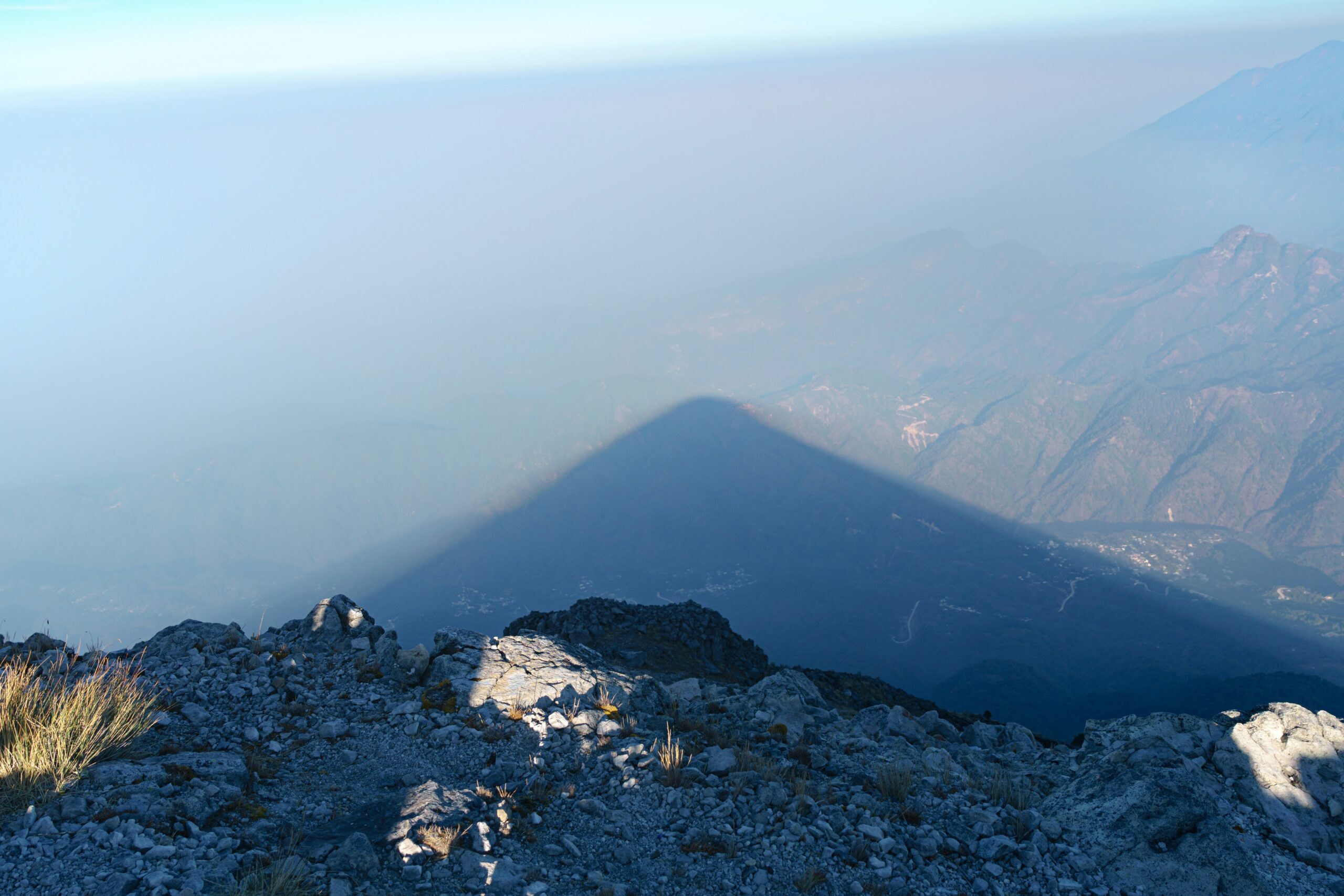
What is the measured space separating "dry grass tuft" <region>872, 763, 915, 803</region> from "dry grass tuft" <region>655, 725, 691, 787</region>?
2409 millimetres

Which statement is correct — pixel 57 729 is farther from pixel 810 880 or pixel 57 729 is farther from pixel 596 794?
pixel 810 880

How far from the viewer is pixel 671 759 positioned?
912 cm

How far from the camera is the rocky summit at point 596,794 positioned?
6.65 m

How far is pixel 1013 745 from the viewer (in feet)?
A: 45.2

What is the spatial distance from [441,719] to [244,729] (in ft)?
7.83

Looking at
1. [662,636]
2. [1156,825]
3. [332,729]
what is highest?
[332,729]

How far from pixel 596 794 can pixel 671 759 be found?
1.00 meters

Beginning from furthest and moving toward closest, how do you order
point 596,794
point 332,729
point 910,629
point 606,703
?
1. point 910,629
2. point 606,703
3. point 332,729
4. point 596,794

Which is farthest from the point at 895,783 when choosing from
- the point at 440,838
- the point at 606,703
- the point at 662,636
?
the point at 662,636

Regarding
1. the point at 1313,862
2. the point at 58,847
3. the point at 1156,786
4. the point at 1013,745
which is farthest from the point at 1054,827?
the point at 58,847

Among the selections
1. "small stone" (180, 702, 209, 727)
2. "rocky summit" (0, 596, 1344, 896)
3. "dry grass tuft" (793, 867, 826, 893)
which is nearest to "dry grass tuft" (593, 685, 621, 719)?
"rocky summit" (0, 596, 1344, 896)

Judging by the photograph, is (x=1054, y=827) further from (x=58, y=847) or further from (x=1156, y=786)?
(x=58, y=847)

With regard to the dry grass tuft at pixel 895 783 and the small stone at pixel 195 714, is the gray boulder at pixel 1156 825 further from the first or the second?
the small stone at pixel 195 714

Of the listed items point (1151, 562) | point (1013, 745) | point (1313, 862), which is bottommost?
point (1151, 562)
